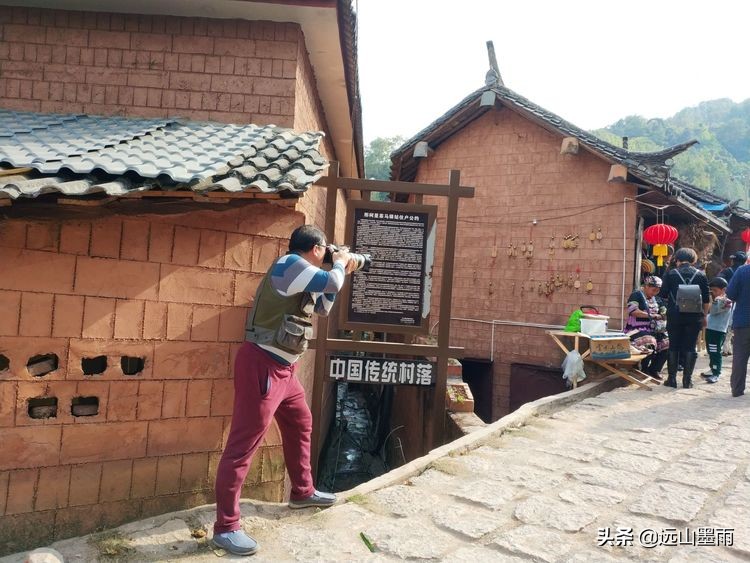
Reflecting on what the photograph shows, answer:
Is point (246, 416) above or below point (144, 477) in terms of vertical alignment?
above

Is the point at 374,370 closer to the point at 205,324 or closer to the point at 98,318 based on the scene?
the point at 205,324

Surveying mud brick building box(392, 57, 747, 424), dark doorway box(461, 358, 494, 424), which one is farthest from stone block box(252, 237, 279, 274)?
dark doorway box(461, 358, 494, 424)

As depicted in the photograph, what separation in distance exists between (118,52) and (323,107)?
3318mm

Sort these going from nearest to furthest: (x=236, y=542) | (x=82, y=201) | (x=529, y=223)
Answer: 1. (x=236, y=542)
2. (x=82, y=201)
3. (x=529, y=223)

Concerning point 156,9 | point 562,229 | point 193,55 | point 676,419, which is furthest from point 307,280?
point 562,229

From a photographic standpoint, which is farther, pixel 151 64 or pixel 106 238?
pixel 151 64

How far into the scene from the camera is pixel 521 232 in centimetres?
1159

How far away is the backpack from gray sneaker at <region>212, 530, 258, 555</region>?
268 inches

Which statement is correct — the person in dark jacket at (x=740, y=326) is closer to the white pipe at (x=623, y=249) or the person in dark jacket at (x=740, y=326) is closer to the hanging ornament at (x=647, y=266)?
the white pipe at (x=623, y=249)

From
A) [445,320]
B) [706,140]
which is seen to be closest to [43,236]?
[445,320]

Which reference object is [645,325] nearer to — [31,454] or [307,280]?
[307,280]

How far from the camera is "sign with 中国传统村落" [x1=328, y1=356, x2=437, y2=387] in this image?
5.65 metres

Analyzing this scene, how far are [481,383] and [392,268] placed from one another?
288 inches

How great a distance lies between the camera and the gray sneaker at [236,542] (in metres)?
3.20
